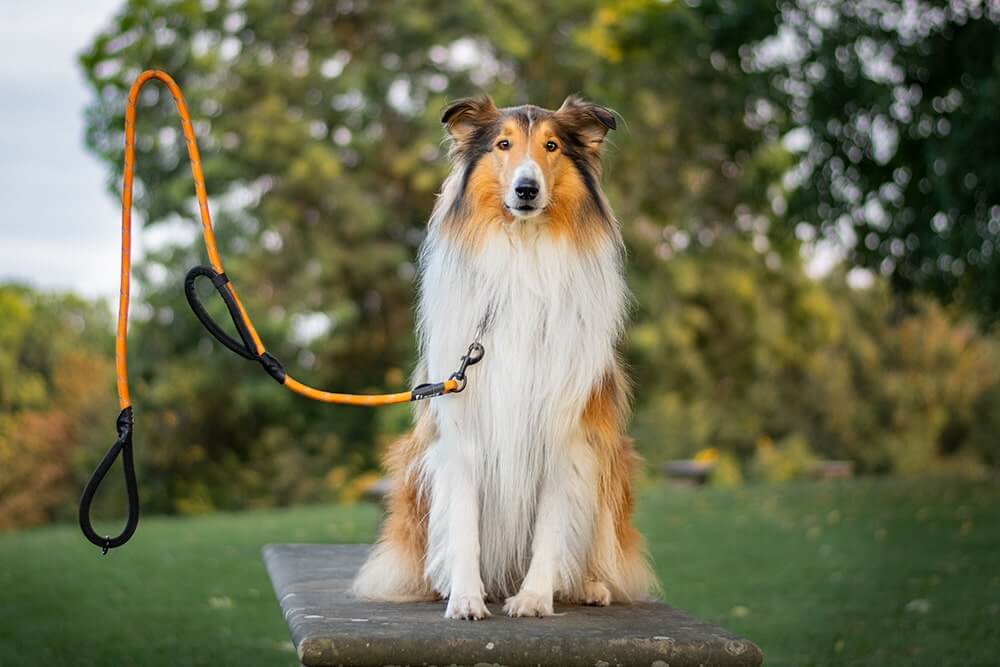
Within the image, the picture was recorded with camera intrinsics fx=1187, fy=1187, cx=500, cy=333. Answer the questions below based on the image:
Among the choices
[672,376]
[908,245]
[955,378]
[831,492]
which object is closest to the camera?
[908,245]

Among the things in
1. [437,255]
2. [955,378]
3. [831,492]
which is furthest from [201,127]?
[955,378]

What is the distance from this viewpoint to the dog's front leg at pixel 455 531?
3420 millimetres

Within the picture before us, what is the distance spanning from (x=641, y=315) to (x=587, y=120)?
15365 mm

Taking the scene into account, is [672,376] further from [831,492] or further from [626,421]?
[626,421]

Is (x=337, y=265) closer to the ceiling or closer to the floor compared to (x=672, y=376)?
closer to the ceiling

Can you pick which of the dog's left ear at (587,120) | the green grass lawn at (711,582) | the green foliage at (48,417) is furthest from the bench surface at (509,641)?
the green foliage at (48,417)

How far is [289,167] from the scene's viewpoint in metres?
17.3

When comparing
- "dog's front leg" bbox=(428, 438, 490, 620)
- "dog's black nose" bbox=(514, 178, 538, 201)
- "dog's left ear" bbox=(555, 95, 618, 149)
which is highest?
"dog's left ear" bbox=(555, 95, 618, 149)

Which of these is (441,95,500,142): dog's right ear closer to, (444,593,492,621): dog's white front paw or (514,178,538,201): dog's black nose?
(514,178,538,201): dog's black nose

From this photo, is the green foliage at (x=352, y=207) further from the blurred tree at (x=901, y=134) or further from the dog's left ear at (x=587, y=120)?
the dog's left ear at (x=587, y=120)

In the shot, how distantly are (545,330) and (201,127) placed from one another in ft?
48.4

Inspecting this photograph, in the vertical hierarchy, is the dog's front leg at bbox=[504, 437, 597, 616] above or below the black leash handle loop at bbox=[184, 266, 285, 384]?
below

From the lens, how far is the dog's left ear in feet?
11.8

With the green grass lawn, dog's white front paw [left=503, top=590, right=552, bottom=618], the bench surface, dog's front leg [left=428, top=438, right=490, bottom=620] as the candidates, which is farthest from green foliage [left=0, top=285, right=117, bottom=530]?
the bench surface
